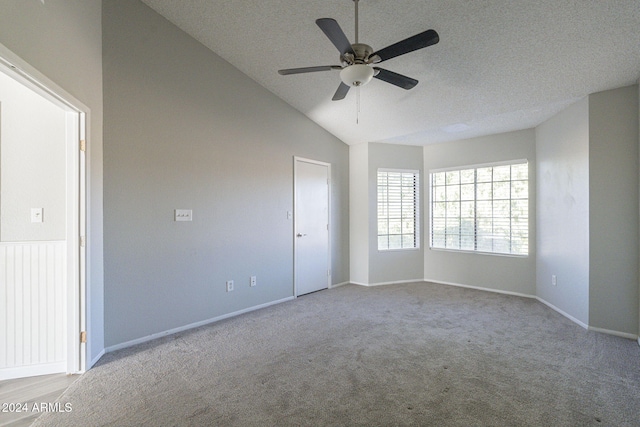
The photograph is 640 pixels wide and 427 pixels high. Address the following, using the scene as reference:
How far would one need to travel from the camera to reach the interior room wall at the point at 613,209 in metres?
Result: 3.16

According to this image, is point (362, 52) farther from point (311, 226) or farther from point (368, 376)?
point (311, 226)

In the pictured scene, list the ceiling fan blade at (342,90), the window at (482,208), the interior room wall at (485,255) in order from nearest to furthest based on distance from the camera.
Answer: the ceiling fan blade at (342,90), the interior room wall at (485,255), the window at (482,208)

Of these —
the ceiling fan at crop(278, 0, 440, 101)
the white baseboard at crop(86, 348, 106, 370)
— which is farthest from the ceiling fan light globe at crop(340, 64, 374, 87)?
the white baseboard at crop(86, 348, 106, 370)

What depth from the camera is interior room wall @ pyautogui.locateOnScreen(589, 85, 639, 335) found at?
316 cm

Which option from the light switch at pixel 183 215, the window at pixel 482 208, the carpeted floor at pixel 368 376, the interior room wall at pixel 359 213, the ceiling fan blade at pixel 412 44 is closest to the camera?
the carpeted floor at pixel 368 376

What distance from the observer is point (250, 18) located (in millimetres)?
2990

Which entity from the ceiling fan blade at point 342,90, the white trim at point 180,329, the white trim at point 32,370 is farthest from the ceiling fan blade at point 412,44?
the white trim at point 32,370

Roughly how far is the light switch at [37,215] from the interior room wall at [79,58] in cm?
36

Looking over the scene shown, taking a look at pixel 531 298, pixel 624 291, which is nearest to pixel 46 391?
pixel 624 291

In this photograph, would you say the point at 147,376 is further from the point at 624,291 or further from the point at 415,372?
the point at 624,291

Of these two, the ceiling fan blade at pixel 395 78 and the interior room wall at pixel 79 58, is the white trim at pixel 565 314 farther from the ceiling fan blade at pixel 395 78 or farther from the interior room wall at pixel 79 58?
the interior room wall at pixel 79 58

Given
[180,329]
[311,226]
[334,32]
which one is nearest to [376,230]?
[311,226]

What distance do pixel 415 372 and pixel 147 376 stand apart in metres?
2.11

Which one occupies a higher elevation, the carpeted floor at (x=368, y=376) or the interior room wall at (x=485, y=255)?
the interior room wall at (x=485, y=255)
